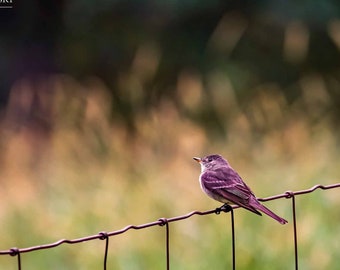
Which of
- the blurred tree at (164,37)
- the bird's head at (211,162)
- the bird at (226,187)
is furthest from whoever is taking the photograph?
the blurred tree at (164,37)

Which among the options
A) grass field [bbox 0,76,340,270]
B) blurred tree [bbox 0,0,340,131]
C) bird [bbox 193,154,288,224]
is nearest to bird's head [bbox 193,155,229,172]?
bird [bbox 193,154,288,224]

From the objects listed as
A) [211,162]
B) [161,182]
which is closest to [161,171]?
[161,182]

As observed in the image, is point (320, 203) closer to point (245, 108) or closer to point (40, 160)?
point (245, 108)

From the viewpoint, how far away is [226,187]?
11.6 feet

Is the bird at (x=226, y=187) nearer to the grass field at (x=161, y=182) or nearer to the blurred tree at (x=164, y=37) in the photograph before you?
the grass field at (x=161, y=182)

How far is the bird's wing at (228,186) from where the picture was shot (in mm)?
3408

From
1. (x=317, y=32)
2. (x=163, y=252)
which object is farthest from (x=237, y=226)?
(x=317, y=32)

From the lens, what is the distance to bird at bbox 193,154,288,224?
11.1 ft

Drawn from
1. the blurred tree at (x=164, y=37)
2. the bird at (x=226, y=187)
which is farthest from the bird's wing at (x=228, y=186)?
the blurred tree at (x=164, y=37)

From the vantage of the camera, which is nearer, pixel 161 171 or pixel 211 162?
pixel 211 162

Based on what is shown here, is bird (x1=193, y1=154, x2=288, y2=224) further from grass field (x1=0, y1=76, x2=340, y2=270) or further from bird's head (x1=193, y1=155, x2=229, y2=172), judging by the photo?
grass field (x1=0, y1=76, x2=340, y2=270)

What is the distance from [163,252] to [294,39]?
1552mm

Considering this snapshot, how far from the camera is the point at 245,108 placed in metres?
4.62

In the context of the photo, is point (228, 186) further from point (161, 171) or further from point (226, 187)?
point (161, 171)
